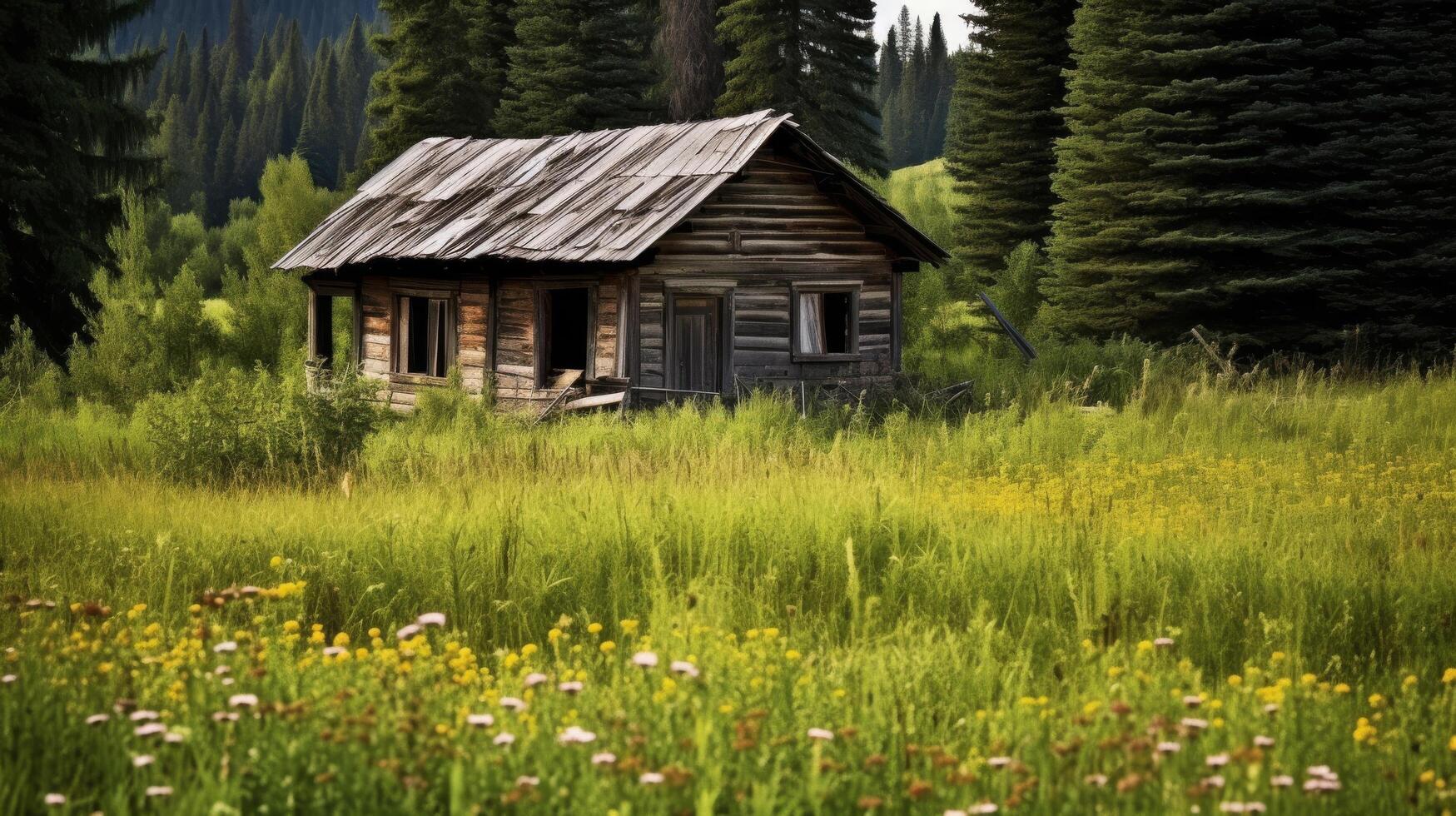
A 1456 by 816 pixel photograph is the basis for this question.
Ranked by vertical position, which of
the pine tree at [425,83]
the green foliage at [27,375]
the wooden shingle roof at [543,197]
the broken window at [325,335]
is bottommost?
the green foliage at [27,375]

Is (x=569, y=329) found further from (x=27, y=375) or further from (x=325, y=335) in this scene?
(x=27, y=375)

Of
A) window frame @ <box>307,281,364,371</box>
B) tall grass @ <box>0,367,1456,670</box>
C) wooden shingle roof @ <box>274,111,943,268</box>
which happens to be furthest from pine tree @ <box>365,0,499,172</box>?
tall grass @ <box>0,367,1456,670</box>

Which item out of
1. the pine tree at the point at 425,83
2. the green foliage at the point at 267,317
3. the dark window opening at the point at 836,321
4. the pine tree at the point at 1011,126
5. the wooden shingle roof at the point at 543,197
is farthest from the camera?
the pine tree at the point at 425,83

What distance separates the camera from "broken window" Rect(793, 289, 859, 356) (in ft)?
75.0

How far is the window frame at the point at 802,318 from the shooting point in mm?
22672

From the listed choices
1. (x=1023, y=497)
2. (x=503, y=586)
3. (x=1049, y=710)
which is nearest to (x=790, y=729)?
(x=1049, y=710)

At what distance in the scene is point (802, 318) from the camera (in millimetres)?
22875

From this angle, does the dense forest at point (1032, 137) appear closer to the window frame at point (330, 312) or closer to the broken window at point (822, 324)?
the window frame at point (330, 312)

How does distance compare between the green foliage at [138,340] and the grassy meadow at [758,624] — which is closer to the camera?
the grassy meadow at [758,624]

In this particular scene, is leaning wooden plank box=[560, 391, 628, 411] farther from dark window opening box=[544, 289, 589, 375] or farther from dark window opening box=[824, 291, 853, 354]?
dark window opening box=[544, 289, 589, 375]

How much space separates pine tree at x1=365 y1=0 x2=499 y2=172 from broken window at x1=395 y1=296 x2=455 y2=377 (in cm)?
1583

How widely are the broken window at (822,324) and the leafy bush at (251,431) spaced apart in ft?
30.0

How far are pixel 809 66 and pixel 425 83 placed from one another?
10.8 metres

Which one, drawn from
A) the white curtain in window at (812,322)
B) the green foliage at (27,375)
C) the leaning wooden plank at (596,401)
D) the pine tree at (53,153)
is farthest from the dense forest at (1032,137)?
the leaning wooden plank at (596,401)
